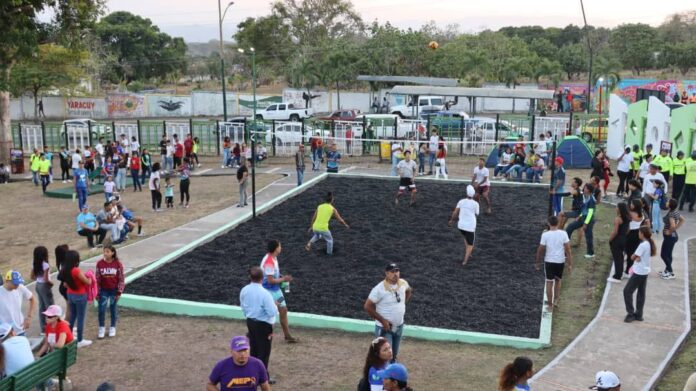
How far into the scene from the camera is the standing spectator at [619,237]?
12.5 meters

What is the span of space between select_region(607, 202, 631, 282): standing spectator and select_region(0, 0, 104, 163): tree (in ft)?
78.8

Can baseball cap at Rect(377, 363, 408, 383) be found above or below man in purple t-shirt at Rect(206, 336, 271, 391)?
above

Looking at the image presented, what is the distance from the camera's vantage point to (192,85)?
89.8 metres

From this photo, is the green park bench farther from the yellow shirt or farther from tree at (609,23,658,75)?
tree at (609,23,658,75)

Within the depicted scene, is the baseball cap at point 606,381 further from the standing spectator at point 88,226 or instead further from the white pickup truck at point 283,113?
the white pickup truck at point 283,113

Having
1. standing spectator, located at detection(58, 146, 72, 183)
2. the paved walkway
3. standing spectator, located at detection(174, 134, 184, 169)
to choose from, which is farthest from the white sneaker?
standing spectator, located at detection(58, 146, 72, 183)

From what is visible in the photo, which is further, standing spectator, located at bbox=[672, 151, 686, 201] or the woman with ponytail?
standing spectator, located at bbox=[672, 151, 686, 201]

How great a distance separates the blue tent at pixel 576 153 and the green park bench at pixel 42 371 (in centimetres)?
2284

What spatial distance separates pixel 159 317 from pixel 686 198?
47.6 feet

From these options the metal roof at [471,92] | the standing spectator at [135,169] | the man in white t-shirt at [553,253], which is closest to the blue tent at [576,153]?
the metal roof at [471,92]

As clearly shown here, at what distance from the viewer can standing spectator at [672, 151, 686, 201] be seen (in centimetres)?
1888

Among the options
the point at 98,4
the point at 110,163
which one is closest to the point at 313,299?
the point at 110,163

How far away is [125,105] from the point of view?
185 feet

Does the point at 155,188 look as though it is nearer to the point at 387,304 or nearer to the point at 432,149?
the point at 432,149
